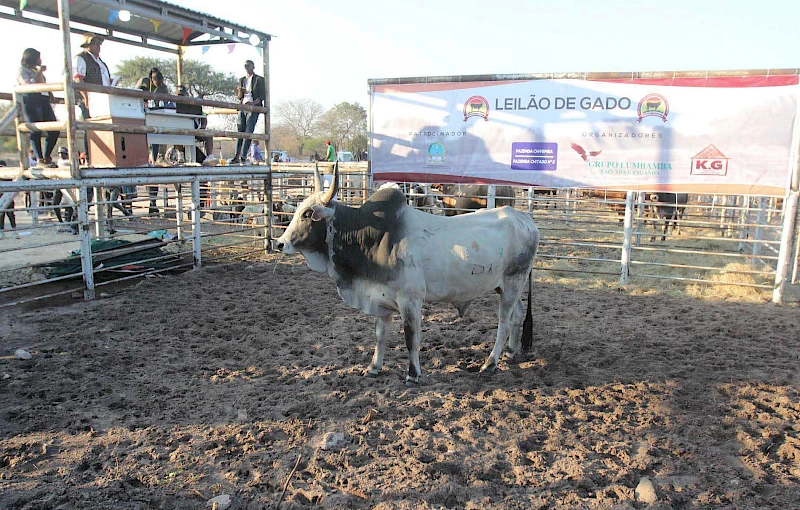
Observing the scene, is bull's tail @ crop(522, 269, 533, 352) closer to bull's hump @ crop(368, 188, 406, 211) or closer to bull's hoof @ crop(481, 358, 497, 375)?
bull's hoof @ crop(481, 358, 497, 375)

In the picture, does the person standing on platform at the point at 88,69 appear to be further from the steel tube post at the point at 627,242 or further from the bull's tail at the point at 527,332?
the steel tube post at the point at 627,242

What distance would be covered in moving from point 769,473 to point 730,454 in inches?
9.7

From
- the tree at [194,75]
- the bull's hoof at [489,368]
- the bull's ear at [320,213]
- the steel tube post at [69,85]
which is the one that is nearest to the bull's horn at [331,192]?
the bull's ear at [320,213]

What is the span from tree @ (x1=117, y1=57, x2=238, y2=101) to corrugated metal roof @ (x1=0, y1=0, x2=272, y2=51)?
2635 cm

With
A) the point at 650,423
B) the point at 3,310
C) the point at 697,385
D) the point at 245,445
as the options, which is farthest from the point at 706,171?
the point at 3,310

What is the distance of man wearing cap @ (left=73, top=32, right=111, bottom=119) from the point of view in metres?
7.11

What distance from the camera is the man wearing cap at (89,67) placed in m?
7.11

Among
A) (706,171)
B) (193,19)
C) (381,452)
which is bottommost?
(381,452)

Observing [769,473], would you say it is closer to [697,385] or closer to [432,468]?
[697,385]

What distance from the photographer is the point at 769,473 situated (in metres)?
3.27

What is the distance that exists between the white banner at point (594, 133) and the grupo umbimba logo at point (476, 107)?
0.02 metres

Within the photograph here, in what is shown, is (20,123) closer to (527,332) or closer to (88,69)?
(88,69)

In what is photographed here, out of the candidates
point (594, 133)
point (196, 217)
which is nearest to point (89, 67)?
point (196, 217)

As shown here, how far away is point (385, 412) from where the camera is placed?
398 cm
